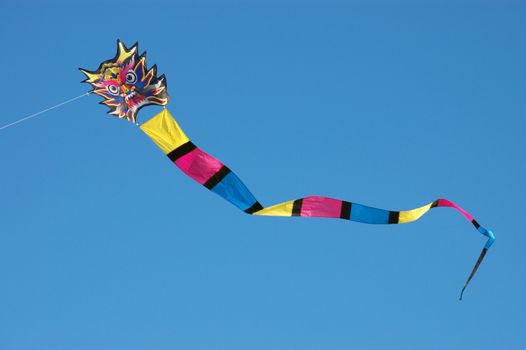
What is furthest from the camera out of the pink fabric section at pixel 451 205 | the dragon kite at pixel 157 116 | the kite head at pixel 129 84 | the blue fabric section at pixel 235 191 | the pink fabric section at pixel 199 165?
the kite head at pixel 129 84

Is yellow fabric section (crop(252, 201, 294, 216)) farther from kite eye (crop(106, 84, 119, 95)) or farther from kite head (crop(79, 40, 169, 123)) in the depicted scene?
kite eye (crop(106, 84, 119, 95))

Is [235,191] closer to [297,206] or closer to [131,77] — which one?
[297,206]

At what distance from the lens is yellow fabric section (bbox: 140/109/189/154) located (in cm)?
2097

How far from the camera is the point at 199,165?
20688 millimetres

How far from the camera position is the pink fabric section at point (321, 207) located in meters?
19.0

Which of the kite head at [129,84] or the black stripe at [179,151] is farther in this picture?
the kite head at [129,84]

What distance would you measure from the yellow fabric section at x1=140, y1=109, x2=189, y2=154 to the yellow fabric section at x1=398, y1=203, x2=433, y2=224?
5.95 metres

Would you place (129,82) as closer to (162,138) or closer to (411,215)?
(162,138)

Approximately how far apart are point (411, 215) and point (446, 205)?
3.22ft

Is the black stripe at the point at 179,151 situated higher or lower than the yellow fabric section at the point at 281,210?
higher

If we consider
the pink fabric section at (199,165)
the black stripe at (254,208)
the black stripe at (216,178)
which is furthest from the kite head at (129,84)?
the black stripe at (254,208)

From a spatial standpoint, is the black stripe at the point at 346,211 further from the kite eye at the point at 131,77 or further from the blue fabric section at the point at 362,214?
the kite eye at the point at 131,77

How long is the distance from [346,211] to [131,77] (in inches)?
267

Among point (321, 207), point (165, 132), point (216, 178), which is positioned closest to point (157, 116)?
point (165, 132)
